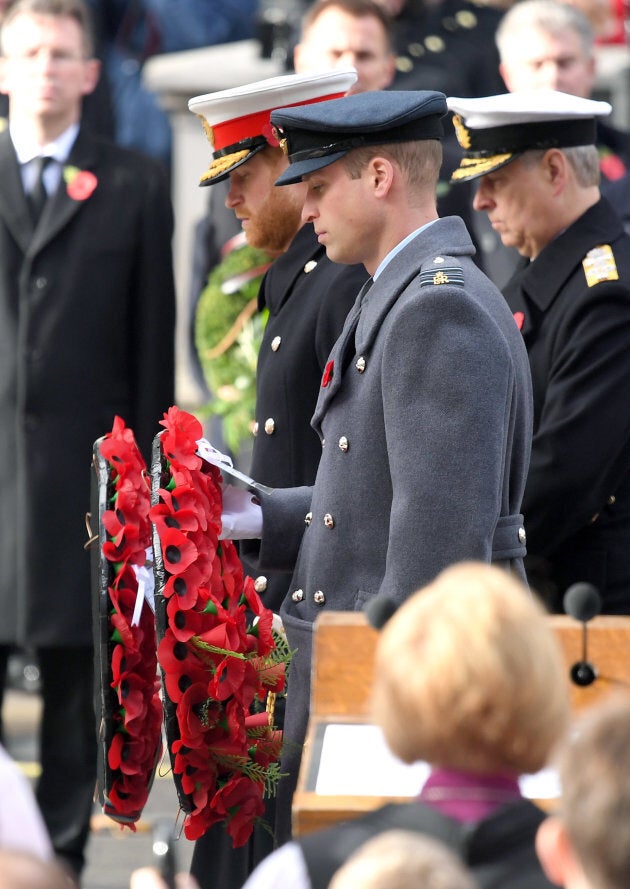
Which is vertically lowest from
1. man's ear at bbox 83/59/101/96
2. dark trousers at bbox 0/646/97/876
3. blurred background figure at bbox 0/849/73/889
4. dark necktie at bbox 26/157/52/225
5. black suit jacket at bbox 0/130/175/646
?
dark trousers at bbox 0/646/97/876

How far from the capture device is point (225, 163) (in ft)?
13.3

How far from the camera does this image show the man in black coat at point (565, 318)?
3.96 metres

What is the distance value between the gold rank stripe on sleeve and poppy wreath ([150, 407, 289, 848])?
1.59 ft

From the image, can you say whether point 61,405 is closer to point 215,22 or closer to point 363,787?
point 363,787

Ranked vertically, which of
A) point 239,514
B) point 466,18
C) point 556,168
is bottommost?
point 239,514

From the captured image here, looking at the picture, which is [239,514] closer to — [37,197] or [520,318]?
[520,318]

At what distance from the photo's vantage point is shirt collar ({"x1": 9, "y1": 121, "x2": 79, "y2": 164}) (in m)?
5.32

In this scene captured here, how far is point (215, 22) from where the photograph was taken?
8.55 meters

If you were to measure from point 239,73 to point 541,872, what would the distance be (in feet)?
19.9

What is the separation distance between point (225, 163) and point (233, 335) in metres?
1.19

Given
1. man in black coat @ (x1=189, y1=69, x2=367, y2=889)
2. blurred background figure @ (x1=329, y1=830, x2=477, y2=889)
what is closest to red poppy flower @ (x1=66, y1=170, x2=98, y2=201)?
man in black coat @ (x1=189, y1=69, x2=367, y2=889)

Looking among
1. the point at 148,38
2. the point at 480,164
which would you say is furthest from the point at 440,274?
the point at 148,38

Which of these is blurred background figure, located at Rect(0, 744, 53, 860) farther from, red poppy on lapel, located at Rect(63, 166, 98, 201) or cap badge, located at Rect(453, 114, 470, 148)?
red poppy on lapel, located at Rect(63, 166, 98, 201)

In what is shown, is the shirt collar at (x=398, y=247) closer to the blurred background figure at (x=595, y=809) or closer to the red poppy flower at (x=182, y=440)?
the red poppy flower at (x=182, y=440)
